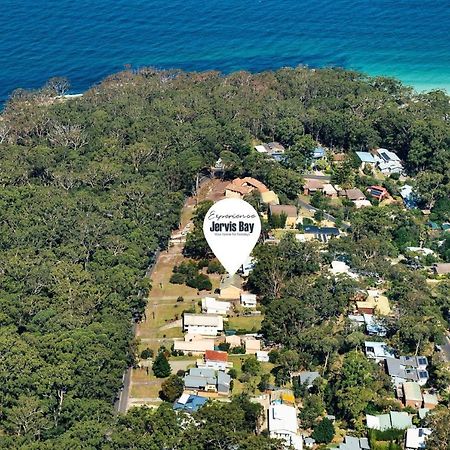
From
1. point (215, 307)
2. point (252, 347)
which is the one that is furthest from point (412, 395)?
point (215, 307)

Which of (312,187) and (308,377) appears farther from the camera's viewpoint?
(312,187)

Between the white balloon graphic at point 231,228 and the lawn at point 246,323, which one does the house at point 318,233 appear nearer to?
the lawn at point 246,323

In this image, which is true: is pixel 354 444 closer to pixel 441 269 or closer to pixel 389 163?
pixel 441 269

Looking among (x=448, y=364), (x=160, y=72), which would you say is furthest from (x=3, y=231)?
(x=160, y=72)

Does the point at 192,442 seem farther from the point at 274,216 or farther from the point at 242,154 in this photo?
the point at 242,154

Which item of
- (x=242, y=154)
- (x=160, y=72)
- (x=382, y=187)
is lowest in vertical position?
(x=382, y=187)

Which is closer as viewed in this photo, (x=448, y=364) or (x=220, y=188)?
(x=448, y=364)

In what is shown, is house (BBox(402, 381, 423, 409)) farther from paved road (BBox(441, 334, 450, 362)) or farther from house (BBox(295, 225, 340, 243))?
house (BBox(295, 225, 340, 243))
